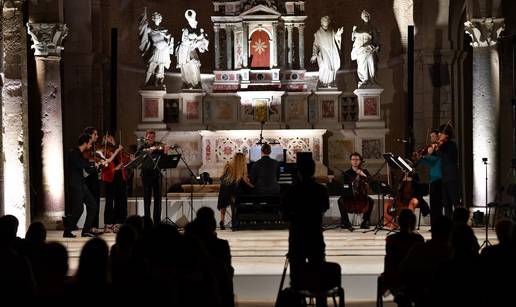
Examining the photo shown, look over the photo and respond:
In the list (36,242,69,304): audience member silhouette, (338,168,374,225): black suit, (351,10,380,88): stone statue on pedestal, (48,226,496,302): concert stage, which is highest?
(351,10,380,88): stone statue on pedestal

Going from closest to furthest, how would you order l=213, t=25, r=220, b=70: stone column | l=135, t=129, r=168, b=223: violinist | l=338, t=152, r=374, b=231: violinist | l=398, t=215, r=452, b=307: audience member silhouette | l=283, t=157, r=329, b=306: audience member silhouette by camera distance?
1. l=398, t=215, r=452, b=307: audience member silhouette
2. l=283, t=157, r=329, b=306: audience member silhouette
3. l=135, t=129, r=168, b=223: violinist
4. l=338, t=152, r=374, b=231: violinist
5. l=213, t=25, r=220, b=70: stone column

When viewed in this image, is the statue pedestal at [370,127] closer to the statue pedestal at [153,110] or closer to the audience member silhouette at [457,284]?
the statue pedestal at [153,110]

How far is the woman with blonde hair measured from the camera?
1706cm

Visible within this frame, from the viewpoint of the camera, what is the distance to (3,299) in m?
6.37

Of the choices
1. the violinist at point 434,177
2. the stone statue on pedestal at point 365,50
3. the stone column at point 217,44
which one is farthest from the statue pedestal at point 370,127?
the violinist at point 434,177

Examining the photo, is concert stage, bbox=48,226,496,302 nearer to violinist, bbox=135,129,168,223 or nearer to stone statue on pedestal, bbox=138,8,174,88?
violinist, bbox=135,129,168,223

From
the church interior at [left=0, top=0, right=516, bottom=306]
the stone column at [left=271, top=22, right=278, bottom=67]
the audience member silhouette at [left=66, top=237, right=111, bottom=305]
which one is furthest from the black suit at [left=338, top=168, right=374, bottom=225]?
the audience member silhouette at [left=66, top=237, right=111, bottom=305]

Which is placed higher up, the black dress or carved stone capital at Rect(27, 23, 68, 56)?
carved stone capital at Rect(27, 23, 68, 56)

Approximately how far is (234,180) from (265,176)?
0.67 meters

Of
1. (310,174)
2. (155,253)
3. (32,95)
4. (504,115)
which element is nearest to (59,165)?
(32,95)

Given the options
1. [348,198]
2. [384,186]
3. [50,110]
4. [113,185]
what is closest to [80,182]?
[113,185]

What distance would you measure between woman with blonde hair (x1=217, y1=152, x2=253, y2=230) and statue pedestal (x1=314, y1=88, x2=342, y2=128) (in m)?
5.68

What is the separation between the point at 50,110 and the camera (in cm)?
1781

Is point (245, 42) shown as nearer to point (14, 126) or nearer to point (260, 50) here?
point (260, 50)
